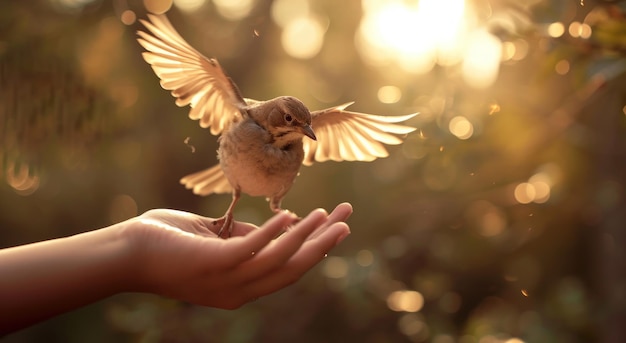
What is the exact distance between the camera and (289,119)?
2312mm

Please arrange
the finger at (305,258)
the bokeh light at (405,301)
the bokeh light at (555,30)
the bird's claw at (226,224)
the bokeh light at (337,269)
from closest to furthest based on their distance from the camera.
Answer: the finger at (305,258) < the bird's claw at (226,224) < the bokeh light at (555,30) < the bokeh light at (337,269) < the bokeh light at (405,301)

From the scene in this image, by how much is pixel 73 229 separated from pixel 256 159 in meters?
4.43

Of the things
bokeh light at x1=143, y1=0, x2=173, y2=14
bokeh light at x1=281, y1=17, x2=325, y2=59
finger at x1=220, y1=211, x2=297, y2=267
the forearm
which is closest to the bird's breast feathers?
the forearm

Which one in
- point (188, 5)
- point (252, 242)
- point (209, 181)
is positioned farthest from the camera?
point (188, 5)

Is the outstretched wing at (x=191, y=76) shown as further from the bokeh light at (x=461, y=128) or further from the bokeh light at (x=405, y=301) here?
the bokeh light at (x=405, y=301)

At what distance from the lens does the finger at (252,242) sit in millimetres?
1532

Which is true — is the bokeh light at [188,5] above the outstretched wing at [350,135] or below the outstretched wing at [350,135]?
above

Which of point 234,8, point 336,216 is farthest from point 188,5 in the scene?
point 336,216

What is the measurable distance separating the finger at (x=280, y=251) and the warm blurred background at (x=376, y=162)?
1.62m

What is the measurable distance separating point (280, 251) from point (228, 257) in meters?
0.13

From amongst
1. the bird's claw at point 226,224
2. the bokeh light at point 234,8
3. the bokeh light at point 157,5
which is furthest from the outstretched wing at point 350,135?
the bokeh light at point 234,8

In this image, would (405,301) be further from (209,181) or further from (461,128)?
(209,181)

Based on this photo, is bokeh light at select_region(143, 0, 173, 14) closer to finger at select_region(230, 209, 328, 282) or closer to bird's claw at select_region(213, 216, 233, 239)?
bird's claw at select_region(213, 216, 233, 239)

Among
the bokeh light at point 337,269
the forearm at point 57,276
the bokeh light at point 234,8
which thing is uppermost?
the bokeh light at point 234,8
